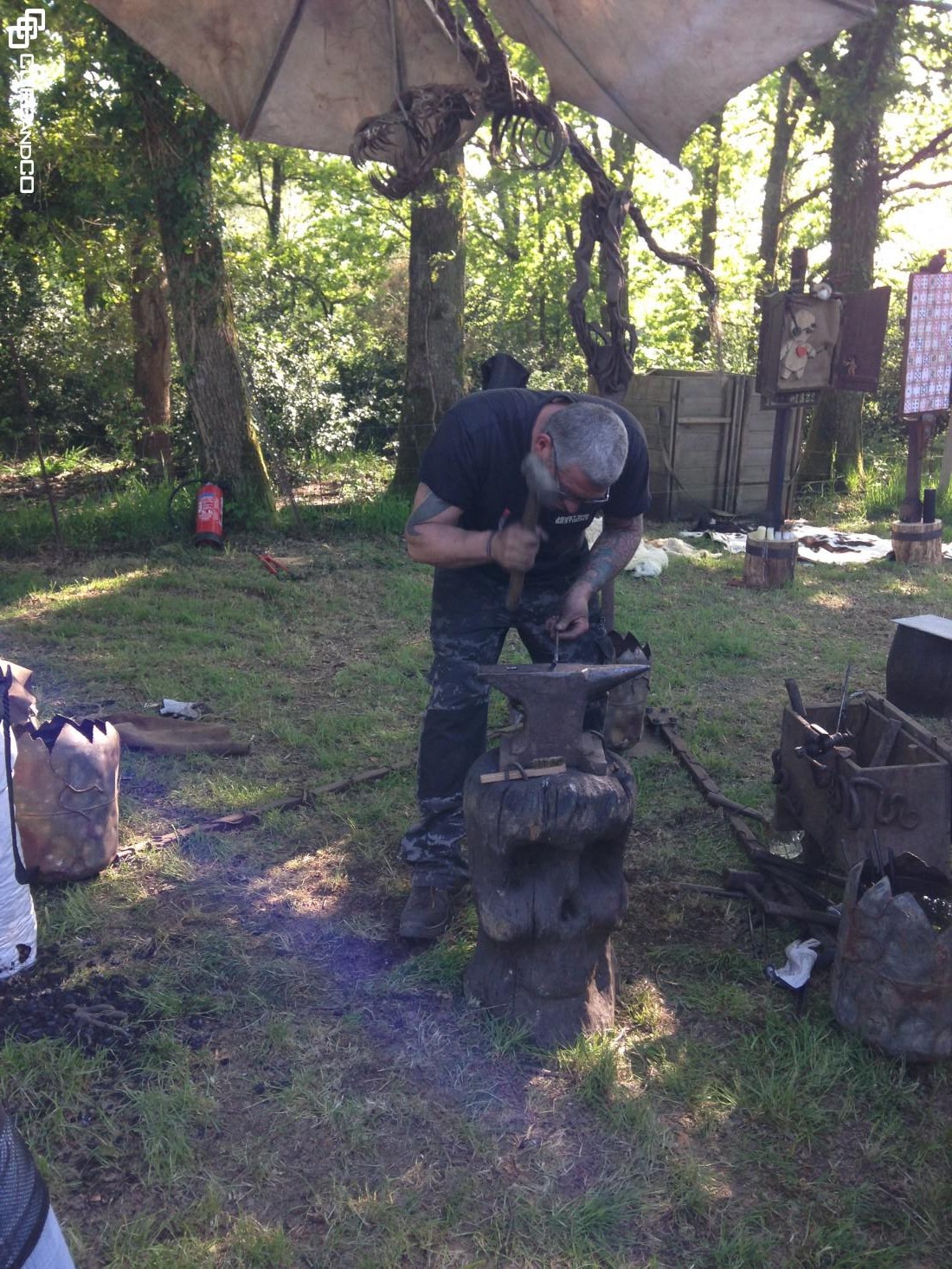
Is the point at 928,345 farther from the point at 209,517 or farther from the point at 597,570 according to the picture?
the point at 597,570

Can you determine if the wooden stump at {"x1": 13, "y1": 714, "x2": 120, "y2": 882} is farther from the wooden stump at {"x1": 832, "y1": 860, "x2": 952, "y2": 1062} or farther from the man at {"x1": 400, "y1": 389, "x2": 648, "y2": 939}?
the wooden stump at {"x1": 832, "y1": 860, "x2": 952, "y2": 1062}

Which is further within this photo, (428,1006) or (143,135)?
(143,135)

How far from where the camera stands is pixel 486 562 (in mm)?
3107

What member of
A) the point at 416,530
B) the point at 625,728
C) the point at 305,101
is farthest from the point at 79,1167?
the point at 305,101

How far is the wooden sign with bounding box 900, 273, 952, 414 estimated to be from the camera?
8.76 meters

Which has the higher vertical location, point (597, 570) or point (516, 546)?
point (516, 546)

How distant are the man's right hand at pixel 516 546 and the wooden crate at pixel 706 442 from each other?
26.3ft

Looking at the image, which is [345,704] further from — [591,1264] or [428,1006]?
[591,1264]

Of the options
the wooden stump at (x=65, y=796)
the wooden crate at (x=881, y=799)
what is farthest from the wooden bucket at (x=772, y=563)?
the wooden stump at (x=65, y=796)

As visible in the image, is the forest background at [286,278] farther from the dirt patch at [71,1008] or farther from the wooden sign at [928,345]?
the dirt patch at [71,1008]

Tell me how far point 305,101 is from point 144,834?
9.65 feet

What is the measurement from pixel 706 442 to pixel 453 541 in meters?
8.36

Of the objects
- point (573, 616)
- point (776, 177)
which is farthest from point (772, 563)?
point (776, 177)

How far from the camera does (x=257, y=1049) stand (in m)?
2.77
